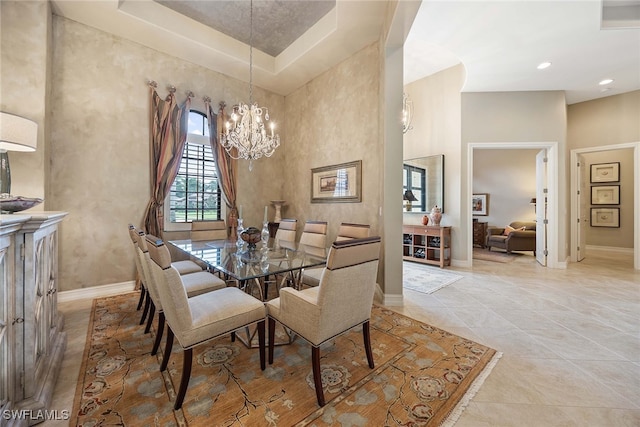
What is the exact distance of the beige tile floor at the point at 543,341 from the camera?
140 cm

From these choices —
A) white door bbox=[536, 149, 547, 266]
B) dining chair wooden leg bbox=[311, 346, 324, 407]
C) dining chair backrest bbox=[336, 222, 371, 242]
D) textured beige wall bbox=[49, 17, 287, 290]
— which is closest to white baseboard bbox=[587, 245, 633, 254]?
white door bbox=[536, 149, 547, 266]

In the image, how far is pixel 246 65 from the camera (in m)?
4.02

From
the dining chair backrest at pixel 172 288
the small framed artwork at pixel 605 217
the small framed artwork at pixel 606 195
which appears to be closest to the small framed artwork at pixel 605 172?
the small framed artwork at pixel 606 195

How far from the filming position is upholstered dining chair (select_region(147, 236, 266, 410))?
4.53 ft

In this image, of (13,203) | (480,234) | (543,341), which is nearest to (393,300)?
(543,341)

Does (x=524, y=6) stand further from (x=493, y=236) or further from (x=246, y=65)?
(x=493, y=236)

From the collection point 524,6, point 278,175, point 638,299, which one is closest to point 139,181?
point 278,175

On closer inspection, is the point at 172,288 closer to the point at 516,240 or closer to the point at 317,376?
the point at 317,376

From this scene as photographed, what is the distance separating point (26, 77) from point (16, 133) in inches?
41.4

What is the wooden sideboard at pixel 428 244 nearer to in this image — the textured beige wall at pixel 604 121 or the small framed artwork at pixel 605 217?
the textured beige wall at pixel 604 121

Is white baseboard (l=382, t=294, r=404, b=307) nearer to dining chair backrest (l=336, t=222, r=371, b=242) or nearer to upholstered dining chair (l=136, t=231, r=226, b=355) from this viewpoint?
dining chair backrest (l=336, t=222, r=371, b=242)

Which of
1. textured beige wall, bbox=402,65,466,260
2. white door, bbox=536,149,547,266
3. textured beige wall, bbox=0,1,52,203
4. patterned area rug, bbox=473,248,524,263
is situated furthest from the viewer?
patterned area rug, bbox=473,248,524,263

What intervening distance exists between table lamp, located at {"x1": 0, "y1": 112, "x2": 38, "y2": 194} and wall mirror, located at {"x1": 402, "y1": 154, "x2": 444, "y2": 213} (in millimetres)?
5492

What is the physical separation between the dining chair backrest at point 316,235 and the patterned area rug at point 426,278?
4.93ft
